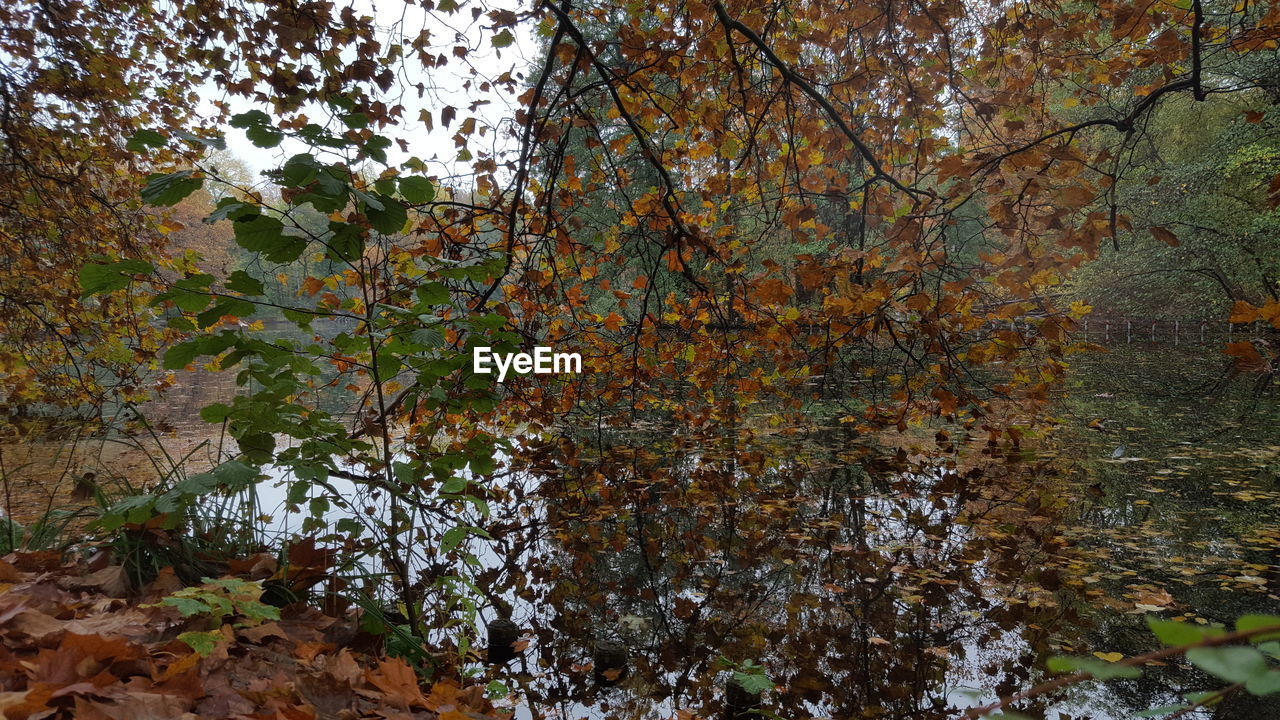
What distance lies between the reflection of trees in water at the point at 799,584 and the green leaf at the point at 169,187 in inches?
98.2

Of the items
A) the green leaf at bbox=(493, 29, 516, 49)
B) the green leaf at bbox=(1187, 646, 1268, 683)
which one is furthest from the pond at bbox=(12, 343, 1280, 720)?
the green leaf at bbox=(493, 29, 516, 49)

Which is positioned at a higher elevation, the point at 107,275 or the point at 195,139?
the point at 195,139

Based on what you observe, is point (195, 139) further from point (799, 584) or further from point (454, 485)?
point (799, 584)

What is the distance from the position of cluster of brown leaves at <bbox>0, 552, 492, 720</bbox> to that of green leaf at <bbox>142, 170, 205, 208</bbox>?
1.21 metres

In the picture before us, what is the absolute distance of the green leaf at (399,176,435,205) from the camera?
2.11 m

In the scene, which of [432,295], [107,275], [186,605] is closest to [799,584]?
[432,295]

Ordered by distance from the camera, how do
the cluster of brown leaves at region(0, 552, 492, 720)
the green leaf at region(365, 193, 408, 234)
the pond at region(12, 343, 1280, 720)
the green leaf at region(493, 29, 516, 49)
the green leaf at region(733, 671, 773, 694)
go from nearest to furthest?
the cluster of brown leaves at region(0, 552, 492, 720), the green leaf at region(365, 193, 408, 234), the green leaf at region(733, 671, 773, 694), the pond at region(12, 343, 1280, 720), the green leaf at region(493, 29, 516, 49)

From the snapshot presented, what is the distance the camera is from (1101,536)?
4.71m

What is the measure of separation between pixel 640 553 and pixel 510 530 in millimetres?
1147

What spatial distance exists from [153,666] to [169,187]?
135 cm

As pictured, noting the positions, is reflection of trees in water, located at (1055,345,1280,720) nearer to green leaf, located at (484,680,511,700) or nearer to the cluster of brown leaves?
green leaf, located at (484,680,511,700)

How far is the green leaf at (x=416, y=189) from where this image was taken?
2.11 metres

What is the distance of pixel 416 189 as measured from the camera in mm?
2143

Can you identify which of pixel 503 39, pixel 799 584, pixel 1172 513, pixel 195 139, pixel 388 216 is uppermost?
pixel 503 39
